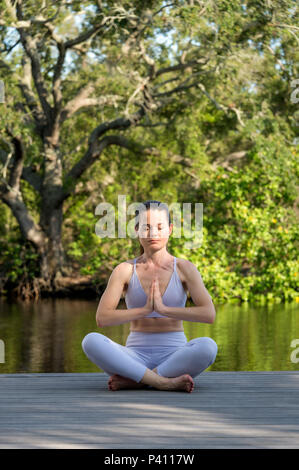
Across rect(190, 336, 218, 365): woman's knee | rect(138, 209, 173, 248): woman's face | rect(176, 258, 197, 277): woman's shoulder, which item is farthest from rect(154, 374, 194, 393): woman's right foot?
rect(138, 209, 173, 248): woman's face

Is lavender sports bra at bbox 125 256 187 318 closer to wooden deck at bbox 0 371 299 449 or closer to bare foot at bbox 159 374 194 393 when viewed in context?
bare foot at bbox 159 374 194 393

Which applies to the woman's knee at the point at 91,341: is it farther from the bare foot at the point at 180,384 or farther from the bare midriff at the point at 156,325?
the bare foot at the point at 180,384

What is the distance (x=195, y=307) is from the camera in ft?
14.9

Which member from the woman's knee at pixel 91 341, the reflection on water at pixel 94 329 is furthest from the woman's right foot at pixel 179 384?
the reflection on water at pixel 94 329

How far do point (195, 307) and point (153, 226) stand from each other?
1.79ft

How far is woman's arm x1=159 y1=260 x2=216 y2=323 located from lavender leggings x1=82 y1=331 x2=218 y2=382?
135 millimetres

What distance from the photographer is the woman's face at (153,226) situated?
4641 mm

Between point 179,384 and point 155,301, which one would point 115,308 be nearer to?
point 155,301

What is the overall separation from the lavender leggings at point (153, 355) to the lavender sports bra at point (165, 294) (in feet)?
0.63

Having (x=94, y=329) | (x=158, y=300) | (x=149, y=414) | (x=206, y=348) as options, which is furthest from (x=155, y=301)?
(x=94, y=329)

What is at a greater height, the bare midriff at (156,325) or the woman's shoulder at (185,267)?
the woman's shoulder at (185,267)

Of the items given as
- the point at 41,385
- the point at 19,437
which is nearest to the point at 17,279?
the point at 41,385

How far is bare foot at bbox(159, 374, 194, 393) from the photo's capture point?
4.48 meters
